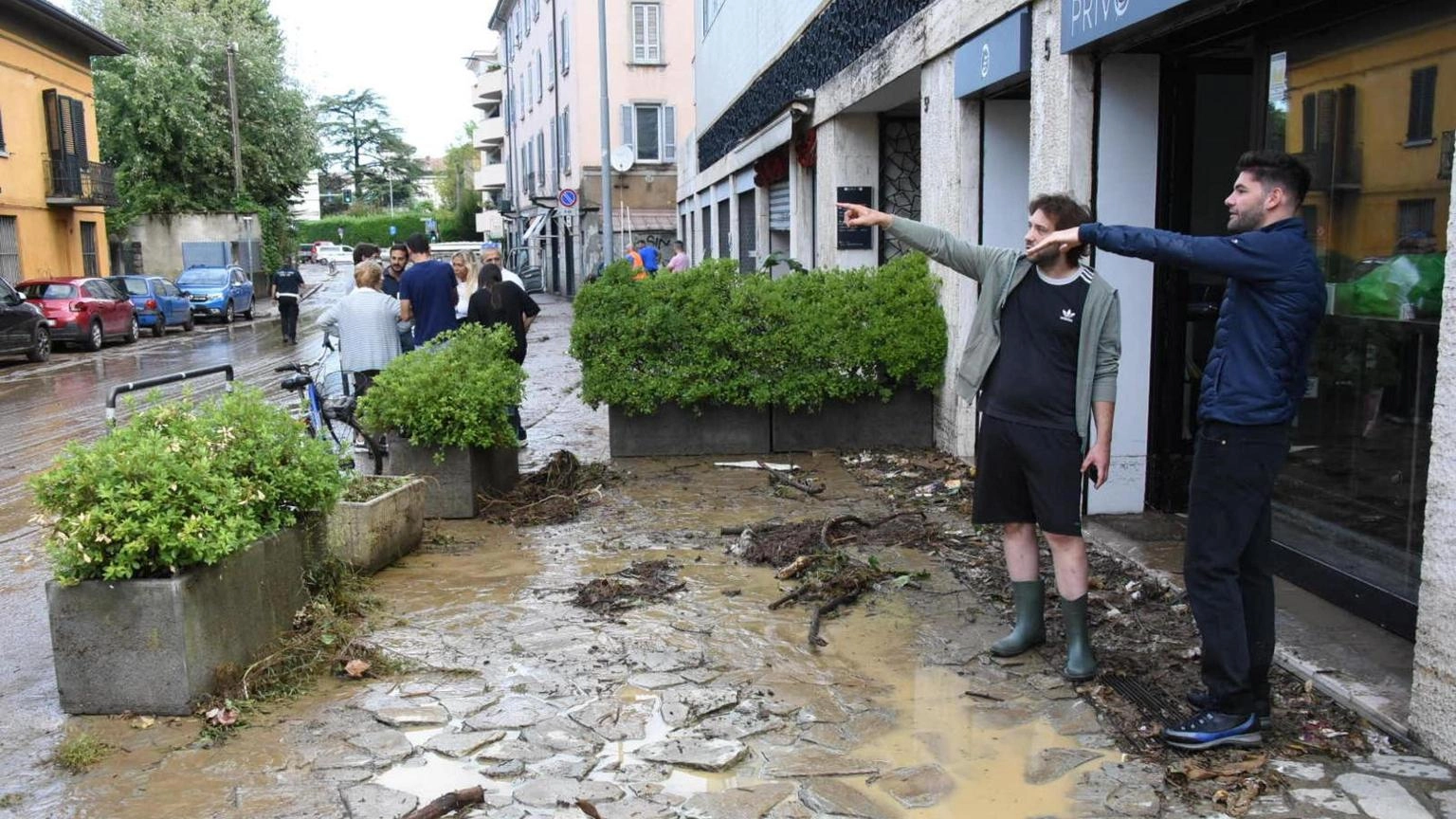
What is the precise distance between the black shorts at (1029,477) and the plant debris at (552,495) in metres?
3.59

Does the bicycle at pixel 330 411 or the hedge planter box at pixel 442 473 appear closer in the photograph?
the hedge planter box at pixel 442 473

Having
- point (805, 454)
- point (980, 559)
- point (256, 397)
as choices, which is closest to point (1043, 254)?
point (980, 559)

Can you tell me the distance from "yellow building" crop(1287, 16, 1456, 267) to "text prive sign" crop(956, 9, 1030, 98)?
7.00 ft

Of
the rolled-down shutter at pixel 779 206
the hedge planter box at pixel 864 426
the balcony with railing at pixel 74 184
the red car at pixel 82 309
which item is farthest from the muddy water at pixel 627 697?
the balcony with railing at pixel 74 184

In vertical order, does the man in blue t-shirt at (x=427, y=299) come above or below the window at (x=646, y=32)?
below

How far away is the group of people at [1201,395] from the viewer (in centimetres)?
398

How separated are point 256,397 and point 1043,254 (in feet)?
11.4

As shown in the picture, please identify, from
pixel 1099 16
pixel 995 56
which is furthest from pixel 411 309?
pixel 1099 16

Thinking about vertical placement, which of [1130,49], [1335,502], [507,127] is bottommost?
[1335,502]

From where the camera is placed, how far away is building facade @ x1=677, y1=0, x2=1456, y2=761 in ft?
16.2

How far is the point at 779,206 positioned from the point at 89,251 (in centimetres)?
2448

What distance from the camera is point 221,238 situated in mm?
41969

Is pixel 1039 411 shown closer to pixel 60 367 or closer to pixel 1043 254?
pixel 1043 254

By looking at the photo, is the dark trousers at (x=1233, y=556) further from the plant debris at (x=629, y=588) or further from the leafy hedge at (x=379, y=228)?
the leafy hedge at (x=379, y=228)
